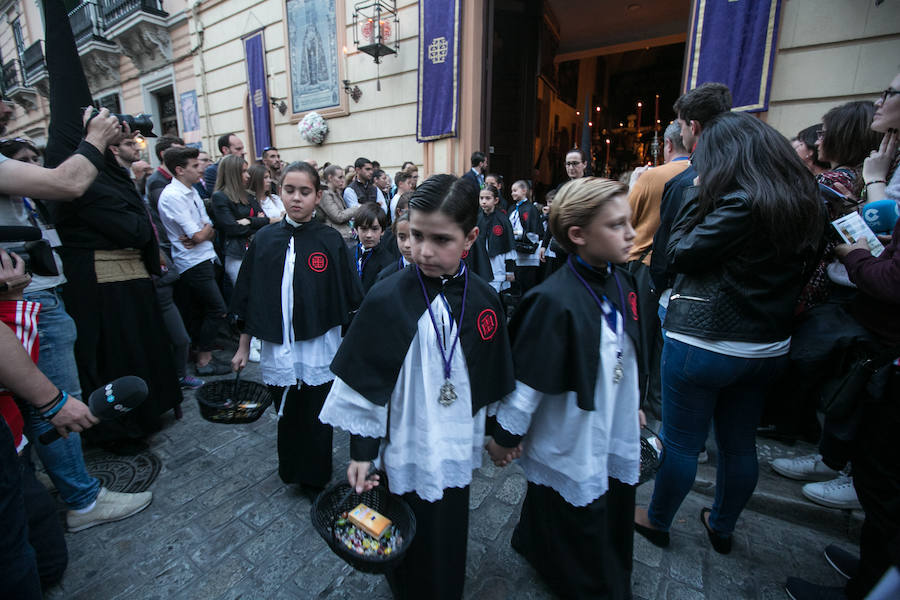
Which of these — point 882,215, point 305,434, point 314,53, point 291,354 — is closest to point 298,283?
point 291,354

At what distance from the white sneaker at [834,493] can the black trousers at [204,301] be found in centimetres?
513

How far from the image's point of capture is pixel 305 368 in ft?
7.98

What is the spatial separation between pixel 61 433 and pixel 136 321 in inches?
69.0

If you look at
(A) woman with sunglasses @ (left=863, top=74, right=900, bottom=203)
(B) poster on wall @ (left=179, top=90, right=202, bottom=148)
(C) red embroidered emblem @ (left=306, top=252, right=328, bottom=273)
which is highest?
(B) poster on wall @ (left=179, top=90, right=202, bottom=148)

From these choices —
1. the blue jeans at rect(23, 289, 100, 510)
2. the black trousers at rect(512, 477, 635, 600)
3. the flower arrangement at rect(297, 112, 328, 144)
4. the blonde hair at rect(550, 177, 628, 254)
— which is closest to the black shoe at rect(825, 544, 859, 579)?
the black trousers at rect(512, 477, 635, 600)

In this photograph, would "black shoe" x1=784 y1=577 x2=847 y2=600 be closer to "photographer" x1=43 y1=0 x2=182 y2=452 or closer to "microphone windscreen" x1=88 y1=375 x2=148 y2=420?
"microphone windscreen" x1=88 y1=375 x2=148 y2=420

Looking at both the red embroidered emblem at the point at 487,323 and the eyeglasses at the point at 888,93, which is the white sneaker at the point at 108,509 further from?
the eyeglasses at the point at 888,93

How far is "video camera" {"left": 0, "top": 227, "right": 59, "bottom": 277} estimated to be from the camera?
1.87 meters

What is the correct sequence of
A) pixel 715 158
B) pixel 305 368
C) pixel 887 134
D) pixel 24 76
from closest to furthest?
pixel 715 158, pixel 887 134, pixel 305 368, pixel 24 76

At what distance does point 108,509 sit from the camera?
7.87 ft

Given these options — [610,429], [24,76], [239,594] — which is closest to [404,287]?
[610,429]

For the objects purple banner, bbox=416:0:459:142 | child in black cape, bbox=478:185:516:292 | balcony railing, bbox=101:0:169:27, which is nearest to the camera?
child in black cape, bbox=478:185:516:292

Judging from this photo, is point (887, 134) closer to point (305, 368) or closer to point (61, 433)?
point (305, 368)

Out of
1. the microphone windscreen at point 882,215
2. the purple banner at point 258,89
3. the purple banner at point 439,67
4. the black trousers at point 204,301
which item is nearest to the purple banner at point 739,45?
the purple banner at point 439,67
